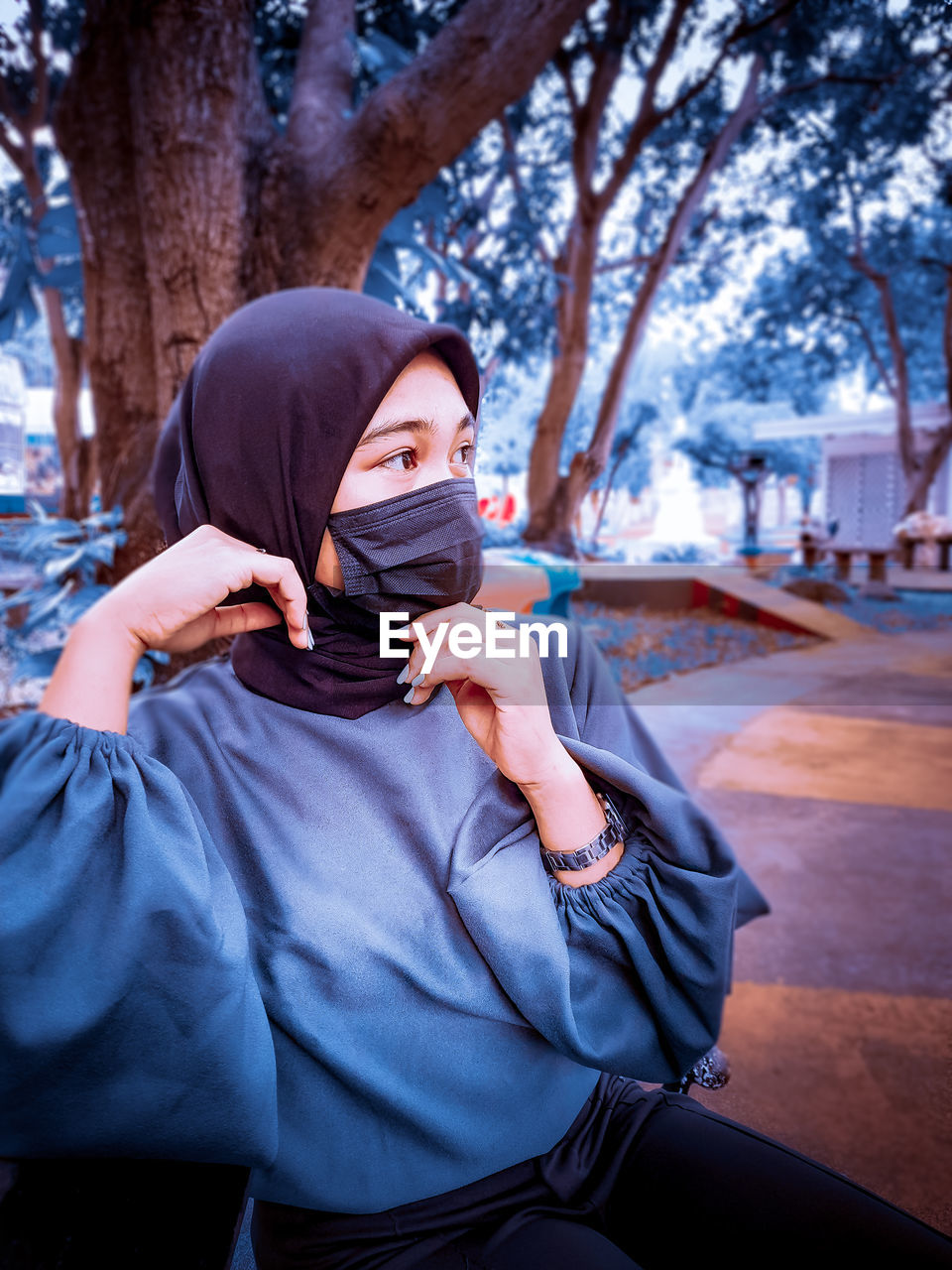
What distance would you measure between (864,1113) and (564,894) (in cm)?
58

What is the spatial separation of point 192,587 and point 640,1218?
28.5 inches

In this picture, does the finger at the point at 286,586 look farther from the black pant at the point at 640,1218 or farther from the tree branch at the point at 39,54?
the tree branch at the point at 39,54

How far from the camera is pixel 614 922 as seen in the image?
72 cm

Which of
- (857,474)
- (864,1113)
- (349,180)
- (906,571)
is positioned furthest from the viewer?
(857,474)

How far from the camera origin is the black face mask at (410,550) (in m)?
0.70

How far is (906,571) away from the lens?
1.86 metres

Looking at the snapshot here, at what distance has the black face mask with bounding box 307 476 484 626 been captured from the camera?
27.5 inches

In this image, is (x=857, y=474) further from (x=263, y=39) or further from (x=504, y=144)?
(x=263, y=39)

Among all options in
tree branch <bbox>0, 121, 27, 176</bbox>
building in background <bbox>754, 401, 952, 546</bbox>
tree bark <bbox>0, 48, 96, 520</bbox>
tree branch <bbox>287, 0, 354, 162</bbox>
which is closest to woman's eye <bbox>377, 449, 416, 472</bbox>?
tree branch <bbox>287, 0, 354, 162</bbox>

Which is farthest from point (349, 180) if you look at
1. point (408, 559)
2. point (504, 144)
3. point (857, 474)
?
point (857, 474)

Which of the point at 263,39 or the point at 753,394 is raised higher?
the point at 263,39

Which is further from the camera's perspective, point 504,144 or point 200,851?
point 504,144

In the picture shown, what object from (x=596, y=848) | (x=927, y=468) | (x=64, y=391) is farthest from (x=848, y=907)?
(x=927, y=468)

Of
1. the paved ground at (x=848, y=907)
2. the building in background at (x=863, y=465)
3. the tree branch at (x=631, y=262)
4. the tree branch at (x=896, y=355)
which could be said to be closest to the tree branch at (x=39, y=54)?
the paved ground at (x=848, y=907)
